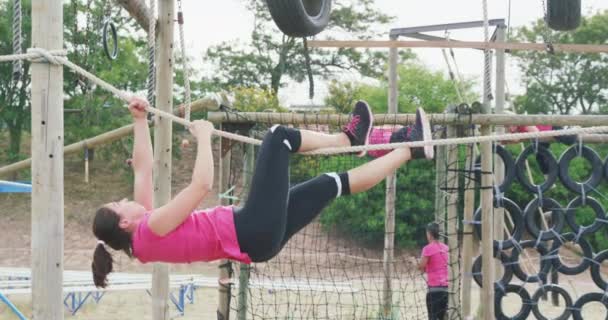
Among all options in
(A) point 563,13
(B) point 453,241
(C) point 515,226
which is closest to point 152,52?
(B) point 453,241

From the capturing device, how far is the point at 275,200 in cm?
247

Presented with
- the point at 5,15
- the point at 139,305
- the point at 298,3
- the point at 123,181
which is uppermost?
the point at 5,15

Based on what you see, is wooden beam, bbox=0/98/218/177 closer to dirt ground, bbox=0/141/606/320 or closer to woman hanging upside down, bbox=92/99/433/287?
dirt ground, bbox=0/141/606/320

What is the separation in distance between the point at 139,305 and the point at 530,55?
12032 millimetres

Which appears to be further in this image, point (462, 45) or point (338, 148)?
point (462, 45)

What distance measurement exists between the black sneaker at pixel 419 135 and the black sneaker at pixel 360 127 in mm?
153

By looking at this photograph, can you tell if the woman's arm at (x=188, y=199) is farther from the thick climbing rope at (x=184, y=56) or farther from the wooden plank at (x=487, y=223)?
the wooden plank at (x=487, y=223)

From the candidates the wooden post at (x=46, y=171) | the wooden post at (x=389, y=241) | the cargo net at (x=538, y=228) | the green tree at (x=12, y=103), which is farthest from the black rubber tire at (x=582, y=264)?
the green tree at (x=12, y=103)

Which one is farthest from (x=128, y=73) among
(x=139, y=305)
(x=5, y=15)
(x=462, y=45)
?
(x=462, y=45)

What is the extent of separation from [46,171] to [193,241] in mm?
560

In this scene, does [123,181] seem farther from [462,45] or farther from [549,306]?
[462,45]

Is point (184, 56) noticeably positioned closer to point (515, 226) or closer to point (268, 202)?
point (268, 202)

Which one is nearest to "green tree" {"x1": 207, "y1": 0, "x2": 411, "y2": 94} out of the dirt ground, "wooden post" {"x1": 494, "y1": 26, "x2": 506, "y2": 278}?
the dirt ground

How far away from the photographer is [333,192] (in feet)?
8.75
